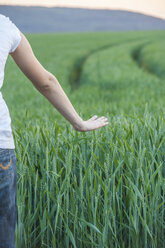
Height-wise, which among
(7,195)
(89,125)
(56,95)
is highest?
(56,95)

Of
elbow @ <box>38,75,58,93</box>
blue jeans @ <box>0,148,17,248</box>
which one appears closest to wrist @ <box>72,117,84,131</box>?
elbow @ <box>38,75,58,93</box>

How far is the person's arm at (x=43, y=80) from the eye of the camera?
3.95 feet

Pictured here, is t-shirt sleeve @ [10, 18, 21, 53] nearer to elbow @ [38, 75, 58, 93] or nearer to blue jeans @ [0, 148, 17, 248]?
elbow @ [38, 75, 58, 93]

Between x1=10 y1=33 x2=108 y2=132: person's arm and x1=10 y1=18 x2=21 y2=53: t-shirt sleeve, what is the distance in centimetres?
2

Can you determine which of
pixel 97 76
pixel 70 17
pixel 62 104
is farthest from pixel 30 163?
pixel 70 17

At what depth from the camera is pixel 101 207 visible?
1.84 m

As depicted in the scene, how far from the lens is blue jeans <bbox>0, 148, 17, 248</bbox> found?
3.63 ft

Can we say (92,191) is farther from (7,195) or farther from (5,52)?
(5,52)

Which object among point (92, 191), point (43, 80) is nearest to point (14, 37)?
point (43, 80)

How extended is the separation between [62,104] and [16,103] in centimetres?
669

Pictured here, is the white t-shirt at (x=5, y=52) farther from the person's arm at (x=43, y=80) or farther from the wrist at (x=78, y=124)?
the wrist at (x=78, y=124)

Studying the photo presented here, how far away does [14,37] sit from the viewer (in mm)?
1116

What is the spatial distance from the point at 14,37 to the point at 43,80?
0.23 m

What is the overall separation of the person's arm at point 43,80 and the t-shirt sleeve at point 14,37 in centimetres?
2
